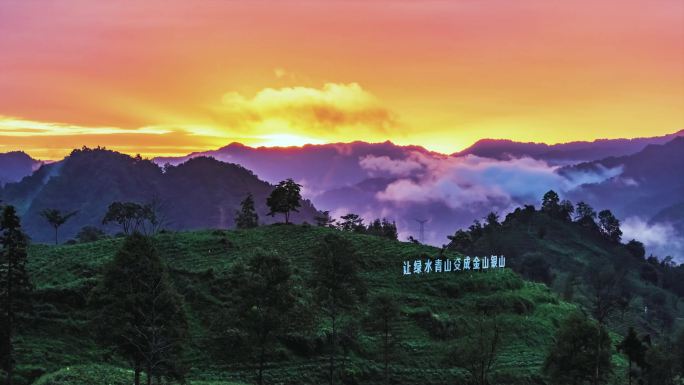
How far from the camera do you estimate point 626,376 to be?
341 feet

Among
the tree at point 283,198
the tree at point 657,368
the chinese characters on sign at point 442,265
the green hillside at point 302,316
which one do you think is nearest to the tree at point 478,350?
the green hillside at point 302,316

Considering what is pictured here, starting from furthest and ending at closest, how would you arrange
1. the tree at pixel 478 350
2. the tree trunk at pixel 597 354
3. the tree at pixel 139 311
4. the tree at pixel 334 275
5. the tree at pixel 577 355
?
the tree at pixel 577 355
the tree at pixel 334 275
the tree trunk at pixel 597 354
the tree at pixel 478 350
the tree at pixel 139 311

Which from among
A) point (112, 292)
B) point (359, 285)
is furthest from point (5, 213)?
point (359, 285)

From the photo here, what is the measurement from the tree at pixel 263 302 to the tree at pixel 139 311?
9348 mm

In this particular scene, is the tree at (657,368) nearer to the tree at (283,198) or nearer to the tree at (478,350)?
the tree at (478,350)

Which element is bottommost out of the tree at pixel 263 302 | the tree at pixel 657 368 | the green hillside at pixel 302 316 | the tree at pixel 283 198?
the tree at pixel 657 368

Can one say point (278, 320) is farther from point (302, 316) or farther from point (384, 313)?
point (384, 313)

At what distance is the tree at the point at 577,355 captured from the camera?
3002 inches

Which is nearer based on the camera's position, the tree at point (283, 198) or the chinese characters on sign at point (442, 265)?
the chinese characters on sign at point (442, 265)

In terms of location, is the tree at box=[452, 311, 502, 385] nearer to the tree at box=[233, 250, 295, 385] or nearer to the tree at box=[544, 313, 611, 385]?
the tree at box=[544, 313, 611, 385]

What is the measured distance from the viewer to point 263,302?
63.2 m

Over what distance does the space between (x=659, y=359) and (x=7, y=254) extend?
3476 inches

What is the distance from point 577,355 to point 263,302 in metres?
39.8

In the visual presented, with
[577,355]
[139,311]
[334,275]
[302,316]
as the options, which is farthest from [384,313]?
[139,311]
